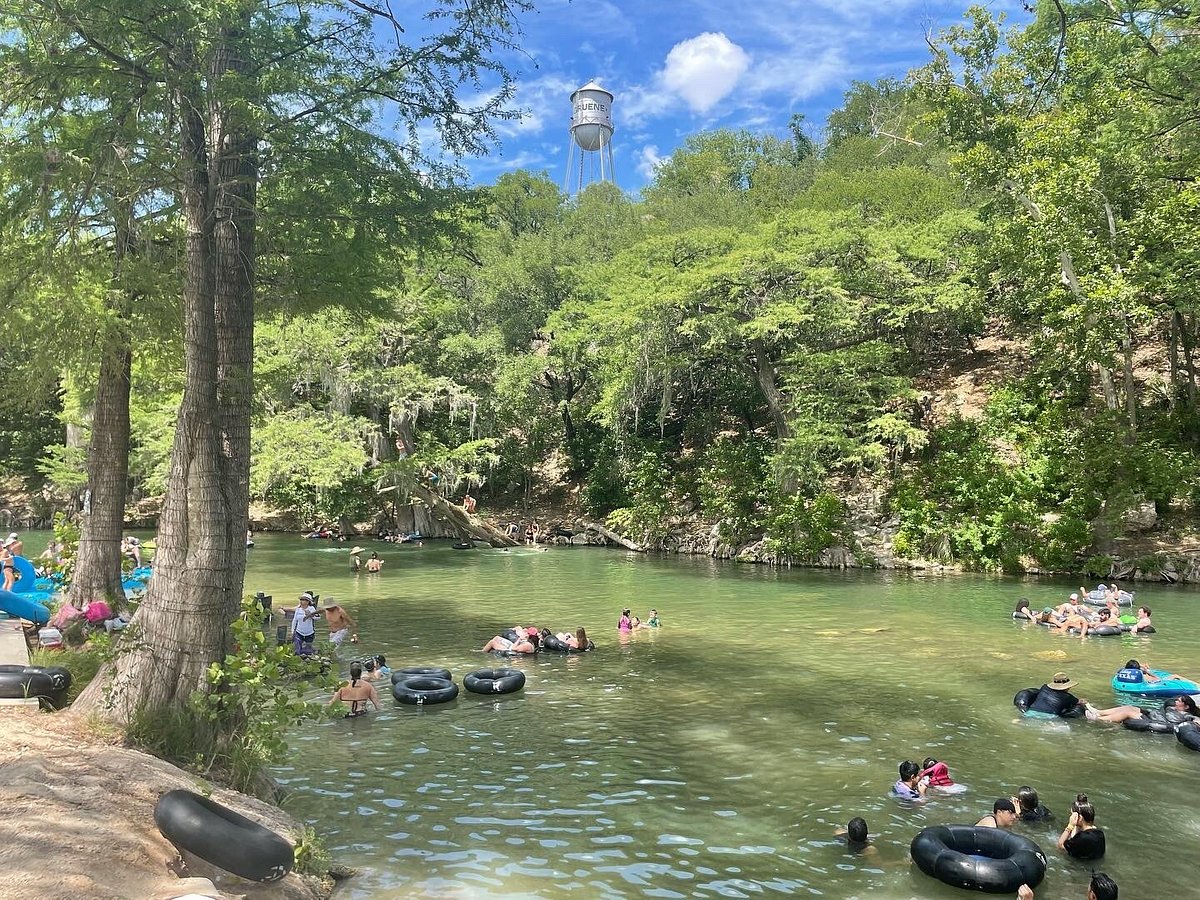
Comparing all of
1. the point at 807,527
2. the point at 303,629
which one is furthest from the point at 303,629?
the point at 807,527

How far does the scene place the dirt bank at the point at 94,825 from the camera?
493 centimetres

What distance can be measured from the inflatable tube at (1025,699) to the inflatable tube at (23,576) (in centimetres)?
1830

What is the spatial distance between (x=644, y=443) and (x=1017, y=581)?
18.7m

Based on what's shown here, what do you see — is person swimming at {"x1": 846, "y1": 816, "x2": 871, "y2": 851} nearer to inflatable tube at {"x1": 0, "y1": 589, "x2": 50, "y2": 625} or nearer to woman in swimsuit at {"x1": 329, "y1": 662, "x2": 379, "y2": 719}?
woman in swimsuit at {"x1": 329, "y1": 662, "x2": 379, "y2": 719}

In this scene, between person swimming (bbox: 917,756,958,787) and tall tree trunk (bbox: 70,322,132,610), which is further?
tall tree trunk (bbox: 70,322,132,610)

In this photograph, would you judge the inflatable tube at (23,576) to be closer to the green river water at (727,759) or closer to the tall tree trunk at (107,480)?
the tall tree trunk at (107,480)

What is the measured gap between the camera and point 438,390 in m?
36.8

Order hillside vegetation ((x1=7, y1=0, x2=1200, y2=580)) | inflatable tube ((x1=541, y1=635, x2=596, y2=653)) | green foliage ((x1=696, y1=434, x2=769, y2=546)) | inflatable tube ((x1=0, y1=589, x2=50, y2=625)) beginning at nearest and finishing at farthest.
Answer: inflatable tube ((x1=0, y1=589, x2=50, y2=625)) → hillside vegetation ((x1=7, y1=0, x2=1200, y2=580)) → inflatable tube ((x1=541, y1=635, x2=596, y2=653)) → green foliage ((x1=696, y1=434, x2=769, y2=546))

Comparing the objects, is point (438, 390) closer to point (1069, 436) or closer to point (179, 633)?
point (1069, 436)

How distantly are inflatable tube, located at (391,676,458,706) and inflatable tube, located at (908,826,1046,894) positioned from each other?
7271mm

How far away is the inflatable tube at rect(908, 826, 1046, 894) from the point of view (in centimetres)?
677

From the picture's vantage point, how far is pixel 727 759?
995 cm

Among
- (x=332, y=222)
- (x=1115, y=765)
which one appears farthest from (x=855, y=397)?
(x=332, y=222)

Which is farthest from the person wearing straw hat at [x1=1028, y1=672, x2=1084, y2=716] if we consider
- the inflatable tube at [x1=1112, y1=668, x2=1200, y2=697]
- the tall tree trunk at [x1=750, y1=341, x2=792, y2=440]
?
the tall tree trunk at [x1=750, y1=341, x2=792, y2=440]
